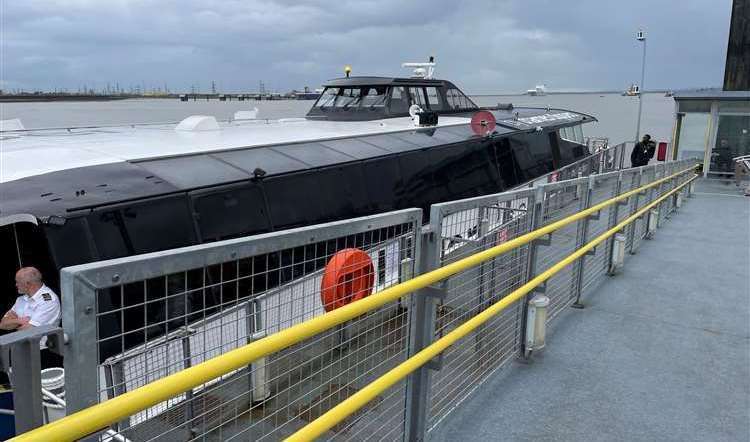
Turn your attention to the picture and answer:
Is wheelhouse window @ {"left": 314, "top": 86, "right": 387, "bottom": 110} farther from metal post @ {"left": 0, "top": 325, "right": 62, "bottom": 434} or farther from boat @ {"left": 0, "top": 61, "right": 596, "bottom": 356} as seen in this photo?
metal post @ {"left": 0, "top": 325, "right": 62, "bottom": 434}

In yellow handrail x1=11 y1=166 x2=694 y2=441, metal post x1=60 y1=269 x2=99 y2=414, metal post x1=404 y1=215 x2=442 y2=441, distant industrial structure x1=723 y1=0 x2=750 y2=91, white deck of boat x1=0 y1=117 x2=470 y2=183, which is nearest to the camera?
yellow handrail x1=11 y1=166 x2=694 y2=441

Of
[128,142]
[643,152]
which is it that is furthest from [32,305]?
[643,152]

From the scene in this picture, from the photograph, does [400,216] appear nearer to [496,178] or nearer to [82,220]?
[82,220]

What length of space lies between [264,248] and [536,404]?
2372 mm

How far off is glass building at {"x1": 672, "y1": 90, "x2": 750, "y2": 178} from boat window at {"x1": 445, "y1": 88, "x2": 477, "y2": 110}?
627cm

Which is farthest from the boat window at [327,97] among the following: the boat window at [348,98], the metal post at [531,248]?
the metal post at [531,248]

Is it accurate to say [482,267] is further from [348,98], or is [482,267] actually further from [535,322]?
[348,98]

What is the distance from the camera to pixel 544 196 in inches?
156

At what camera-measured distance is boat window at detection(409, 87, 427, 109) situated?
1095cm

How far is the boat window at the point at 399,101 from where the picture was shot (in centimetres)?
1046

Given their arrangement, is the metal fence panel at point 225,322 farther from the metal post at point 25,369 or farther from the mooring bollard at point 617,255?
the mooring bollard at point 617,255

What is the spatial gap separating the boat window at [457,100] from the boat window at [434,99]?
0.84ft

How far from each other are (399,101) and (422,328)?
8301 mm

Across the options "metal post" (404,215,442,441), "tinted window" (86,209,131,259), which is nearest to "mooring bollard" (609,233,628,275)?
"metal post" (404,215,442,441)
